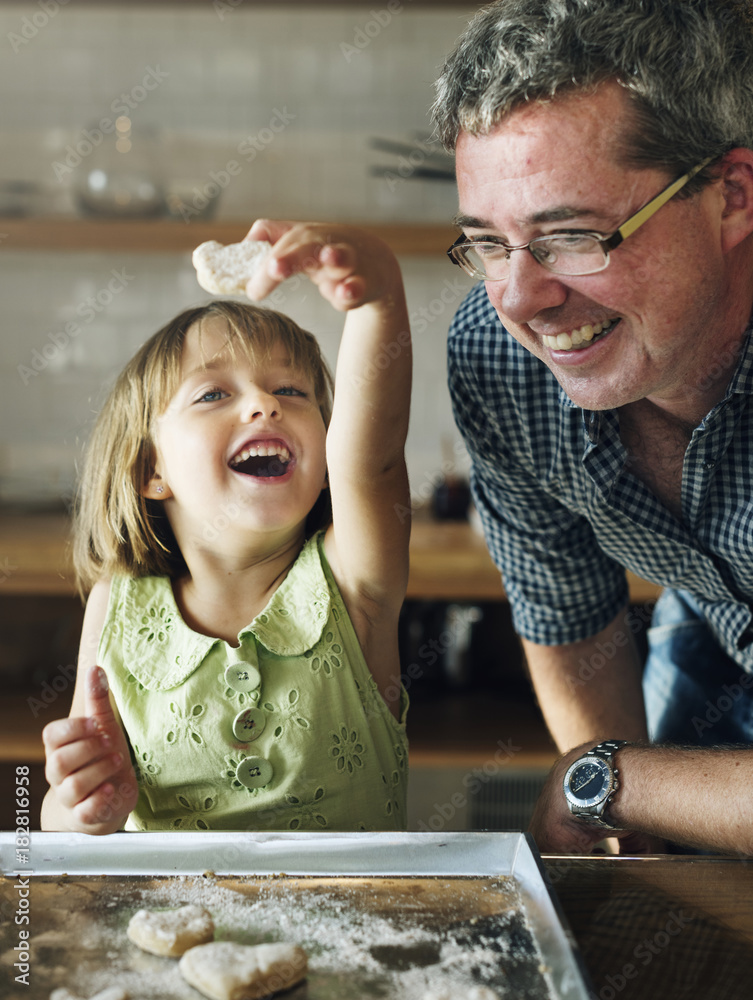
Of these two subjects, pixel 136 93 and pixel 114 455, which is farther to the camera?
pixel 136 93

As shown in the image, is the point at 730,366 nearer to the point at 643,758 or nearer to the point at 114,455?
the point at 643,758

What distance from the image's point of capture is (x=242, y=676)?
84 cm

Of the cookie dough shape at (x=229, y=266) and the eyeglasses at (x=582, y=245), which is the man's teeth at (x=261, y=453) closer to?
the cookie dough shape at (x=229, y=266)

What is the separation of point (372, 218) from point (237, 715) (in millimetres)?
1927

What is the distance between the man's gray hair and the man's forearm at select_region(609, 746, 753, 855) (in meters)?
0.55

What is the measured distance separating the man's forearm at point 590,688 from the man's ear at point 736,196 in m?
0.59

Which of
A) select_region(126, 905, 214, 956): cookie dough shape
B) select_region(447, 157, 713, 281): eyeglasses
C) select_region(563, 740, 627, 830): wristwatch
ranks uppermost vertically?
select_region(447, 157, 713, 281): eyeglasses

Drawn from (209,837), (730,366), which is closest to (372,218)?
(730,366)

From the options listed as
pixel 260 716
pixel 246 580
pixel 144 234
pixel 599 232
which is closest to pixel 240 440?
pixel 246 580

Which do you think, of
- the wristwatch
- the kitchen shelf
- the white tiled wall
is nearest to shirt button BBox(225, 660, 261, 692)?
the wristwatch

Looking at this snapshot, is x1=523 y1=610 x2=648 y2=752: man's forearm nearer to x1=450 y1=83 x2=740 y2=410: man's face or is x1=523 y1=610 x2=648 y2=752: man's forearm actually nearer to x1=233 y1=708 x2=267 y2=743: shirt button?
x1=450 y1=83 x2=740 y2=410: man's face

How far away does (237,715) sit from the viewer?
84cm

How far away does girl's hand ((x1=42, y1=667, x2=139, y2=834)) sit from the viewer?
29.1 inches

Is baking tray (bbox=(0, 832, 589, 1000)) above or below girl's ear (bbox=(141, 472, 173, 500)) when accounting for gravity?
below
